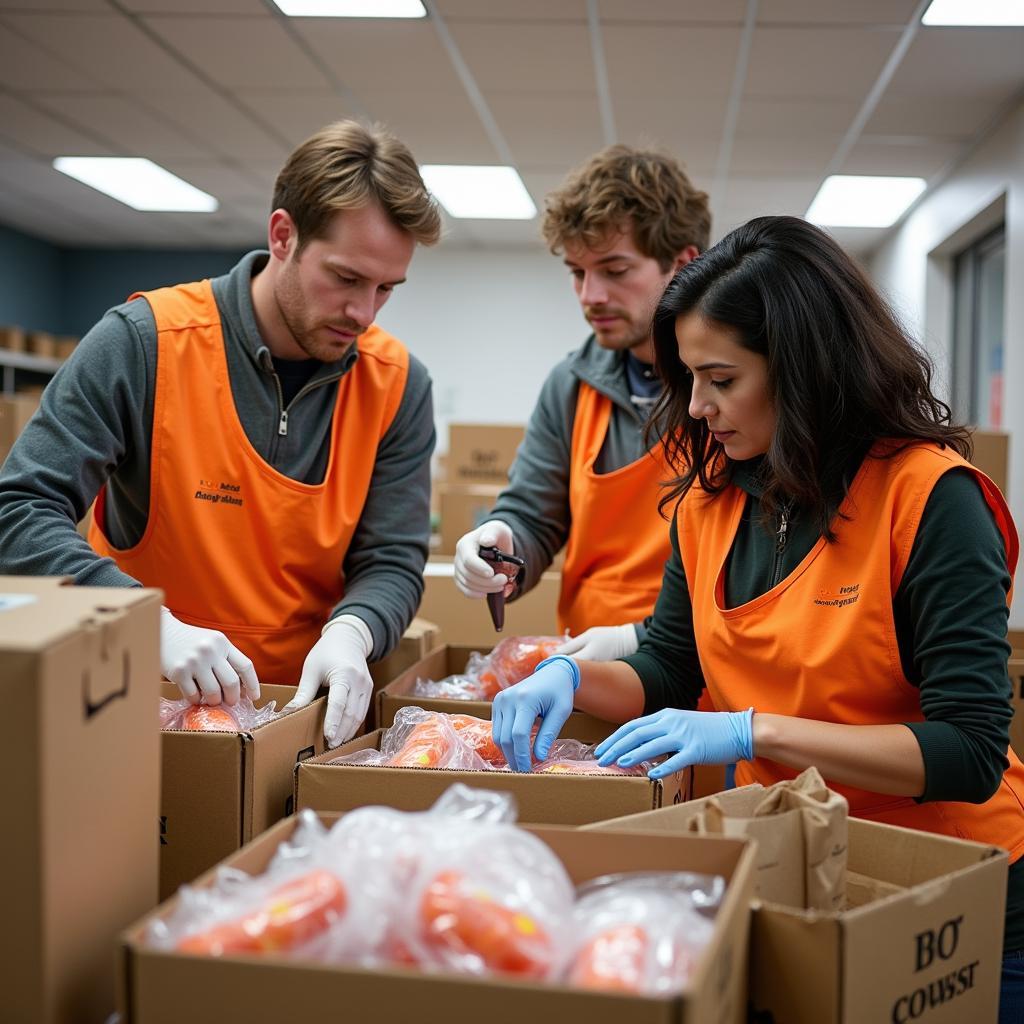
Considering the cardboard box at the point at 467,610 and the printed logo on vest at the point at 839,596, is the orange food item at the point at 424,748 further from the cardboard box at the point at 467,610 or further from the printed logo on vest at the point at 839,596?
the cardboard box at the point at 467,610

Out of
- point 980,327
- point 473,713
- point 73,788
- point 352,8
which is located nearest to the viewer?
point 73,788

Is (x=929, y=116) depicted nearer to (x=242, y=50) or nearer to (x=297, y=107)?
(x=297, y=107)

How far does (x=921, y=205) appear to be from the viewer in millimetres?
6684

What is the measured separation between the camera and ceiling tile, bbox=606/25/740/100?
4.06 metres

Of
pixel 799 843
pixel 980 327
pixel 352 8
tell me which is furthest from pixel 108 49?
pixel 980 327

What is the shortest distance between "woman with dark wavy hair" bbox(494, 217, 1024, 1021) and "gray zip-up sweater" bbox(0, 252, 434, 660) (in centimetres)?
50

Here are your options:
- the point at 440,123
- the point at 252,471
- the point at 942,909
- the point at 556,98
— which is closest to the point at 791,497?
the point at 942,909

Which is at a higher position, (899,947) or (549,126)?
(549,126)

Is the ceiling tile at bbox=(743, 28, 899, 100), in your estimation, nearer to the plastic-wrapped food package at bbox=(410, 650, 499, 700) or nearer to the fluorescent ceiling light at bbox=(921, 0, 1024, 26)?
the fluorescent ceiling light at bbox=(921, 0, 1024, 26)

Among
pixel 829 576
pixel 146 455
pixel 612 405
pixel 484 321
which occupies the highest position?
pixel 484 321

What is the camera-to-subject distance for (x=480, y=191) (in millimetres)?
6672

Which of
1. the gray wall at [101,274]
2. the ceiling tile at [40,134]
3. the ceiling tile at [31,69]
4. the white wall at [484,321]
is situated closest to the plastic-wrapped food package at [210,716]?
the ceiling tile at [31,69]

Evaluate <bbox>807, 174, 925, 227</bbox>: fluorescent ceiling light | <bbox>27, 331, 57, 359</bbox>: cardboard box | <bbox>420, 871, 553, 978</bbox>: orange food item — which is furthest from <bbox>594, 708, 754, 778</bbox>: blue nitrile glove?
<bbox>27, 331, 57, 359</bbox>: cardboard box

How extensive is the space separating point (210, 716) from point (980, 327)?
6152mm
